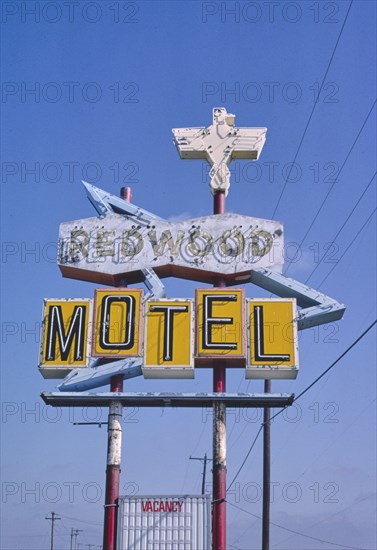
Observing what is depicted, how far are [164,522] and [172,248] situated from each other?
553 cm

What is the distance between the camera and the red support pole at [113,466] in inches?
604

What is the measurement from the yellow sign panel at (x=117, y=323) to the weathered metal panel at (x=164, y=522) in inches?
112

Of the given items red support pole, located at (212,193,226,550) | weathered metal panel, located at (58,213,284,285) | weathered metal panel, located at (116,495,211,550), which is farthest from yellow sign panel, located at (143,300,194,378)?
weathered metal panel, located at (116,495,211,550)

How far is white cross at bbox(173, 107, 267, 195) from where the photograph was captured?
1798cm

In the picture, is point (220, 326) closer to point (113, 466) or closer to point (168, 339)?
point (168, 339)

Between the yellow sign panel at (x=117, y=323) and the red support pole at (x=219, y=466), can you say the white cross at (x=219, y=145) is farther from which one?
the red support pole at (x=219, y=466)

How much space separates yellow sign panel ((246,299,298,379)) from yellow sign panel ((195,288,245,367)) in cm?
22

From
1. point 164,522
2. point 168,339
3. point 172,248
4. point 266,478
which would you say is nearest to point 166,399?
point 168,339

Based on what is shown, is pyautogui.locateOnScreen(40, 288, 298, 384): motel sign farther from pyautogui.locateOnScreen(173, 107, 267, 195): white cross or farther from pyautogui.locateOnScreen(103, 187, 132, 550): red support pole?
pyautogui.locateOnScreen(173, 107, 267, 195): white cross

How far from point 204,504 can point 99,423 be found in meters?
2.65

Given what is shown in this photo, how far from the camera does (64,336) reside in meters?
16.5

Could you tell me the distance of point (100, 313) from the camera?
16578 millimetres

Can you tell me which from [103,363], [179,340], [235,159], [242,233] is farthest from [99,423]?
[235,159]

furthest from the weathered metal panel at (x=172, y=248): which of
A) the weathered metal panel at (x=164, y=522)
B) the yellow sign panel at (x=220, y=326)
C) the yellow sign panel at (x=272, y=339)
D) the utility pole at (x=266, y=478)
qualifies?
the utility pole at (x=266, y=478)
